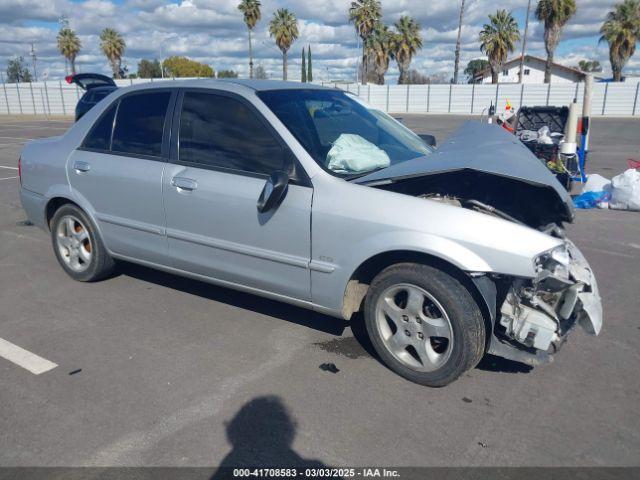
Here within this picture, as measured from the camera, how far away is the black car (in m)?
9.68

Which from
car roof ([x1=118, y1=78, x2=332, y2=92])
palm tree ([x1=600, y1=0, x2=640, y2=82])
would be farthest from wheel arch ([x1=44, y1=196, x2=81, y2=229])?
palm tree ([x1=600, y1=0, x2=640, y2=82])

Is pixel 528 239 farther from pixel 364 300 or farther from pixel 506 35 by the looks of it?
pixel 506 35

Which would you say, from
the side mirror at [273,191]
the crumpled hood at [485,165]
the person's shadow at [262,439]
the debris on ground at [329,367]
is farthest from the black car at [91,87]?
the person's shadow at [262,439]

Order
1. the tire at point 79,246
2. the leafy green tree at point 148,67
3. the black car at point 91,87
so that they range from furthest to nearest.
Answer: the leafy green tree at point 148,67, the black car at point 91,87, the tire at point 79,246

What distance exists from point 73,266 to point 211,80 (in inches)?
87.0

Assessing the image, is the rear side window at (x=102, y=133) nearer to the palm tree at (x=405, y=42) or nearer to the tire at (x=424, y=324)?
the tire at (x=424, y=324)

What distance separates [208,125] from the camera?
3.96 m

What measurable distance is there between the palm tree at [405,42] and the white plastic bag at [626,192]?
4558 centimetres

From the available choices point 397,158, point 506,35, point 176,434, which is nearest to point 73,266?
point 176,434

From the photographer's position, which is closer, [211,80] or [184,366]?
[184,366]

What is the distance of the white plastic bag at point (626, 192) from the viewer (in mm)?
7832

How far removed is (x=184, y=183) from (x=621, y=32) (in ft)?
162

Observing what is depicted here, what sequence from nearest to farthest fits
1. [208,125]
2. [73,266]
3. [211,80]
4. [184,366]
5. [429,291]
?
[429,291] < [184,366] < [208,125] < [211,80] < [73,266]

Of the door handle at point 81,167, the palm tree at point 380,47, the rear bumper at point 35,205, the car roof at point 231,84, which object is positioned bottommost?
the rear bumper at point 35,205
